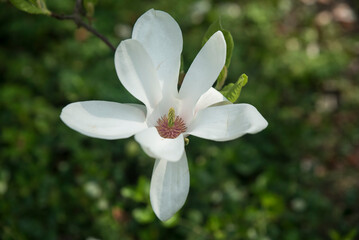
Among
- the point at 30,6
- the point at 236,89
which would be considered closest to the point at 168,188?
the point at 236,89

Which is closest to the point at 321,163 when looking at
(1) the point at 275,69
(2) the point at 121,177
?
(1) the point at 275,69

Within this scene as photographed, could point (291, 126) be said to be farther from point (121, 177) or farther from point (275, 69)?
point (121, 177)

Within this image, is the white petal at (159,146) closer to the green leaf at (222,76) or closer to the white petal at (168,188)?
Answer: the white petal at (168,188)

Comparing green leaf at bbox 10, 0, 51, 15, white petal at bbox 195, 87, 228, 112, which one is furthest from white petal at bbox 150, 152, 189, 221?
green leaf at bbox 10, 0, 51, 15

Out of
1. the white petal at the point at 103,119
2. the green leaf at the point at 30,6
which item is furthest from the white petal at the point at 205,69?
the green leaf at the point at 30,6

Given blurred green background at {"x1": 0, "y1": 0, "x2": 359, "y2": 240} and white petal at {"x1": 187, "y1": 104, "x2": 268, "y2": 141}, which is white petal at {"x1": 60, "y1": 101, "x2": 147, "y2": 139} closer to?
white petal at {"x1": 187, "y1": 104, "x2": 268, "y2": 141}

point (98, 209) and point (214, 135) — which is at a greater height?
point (214, 135)

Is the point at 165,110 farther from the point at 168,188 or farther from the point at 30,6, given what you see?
the point at 30,6
